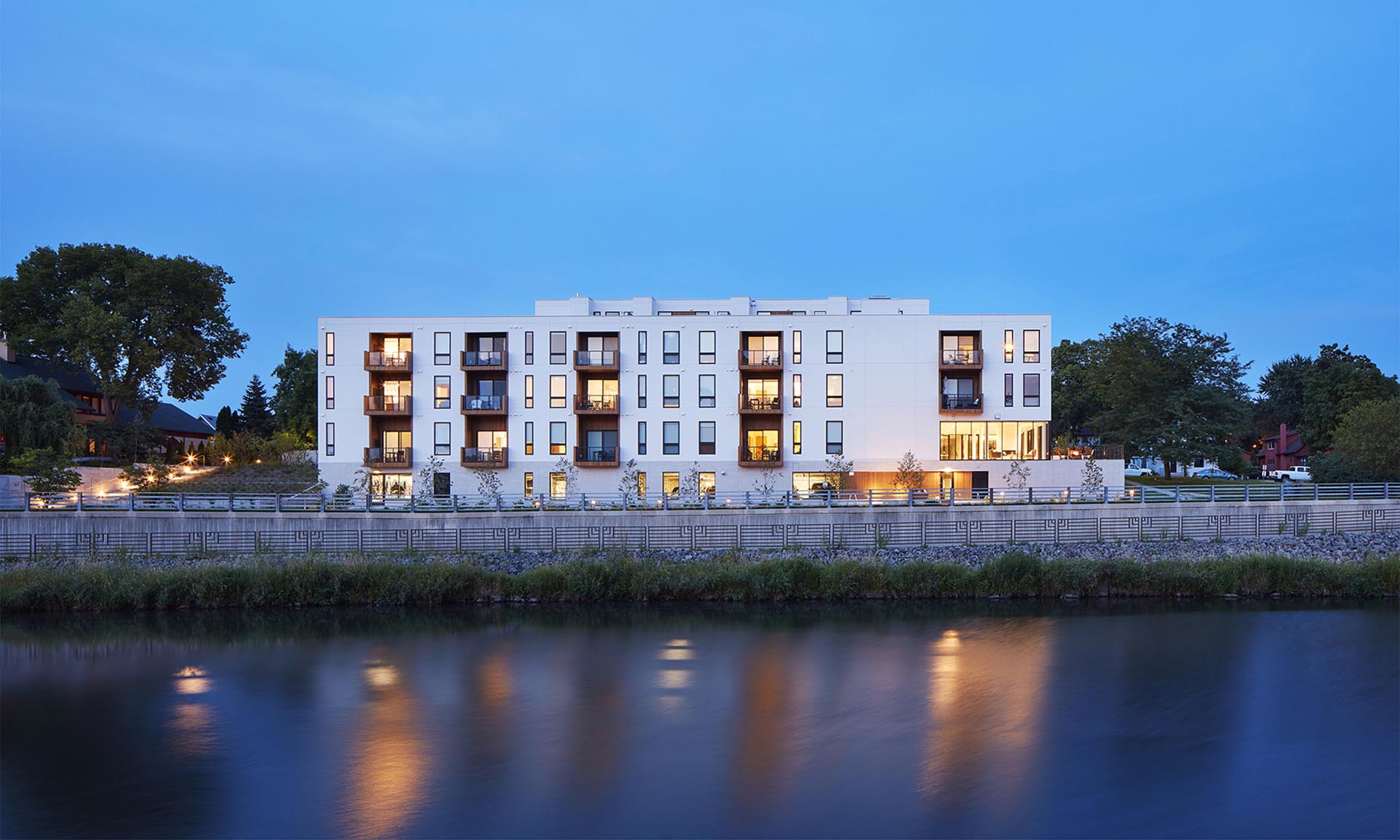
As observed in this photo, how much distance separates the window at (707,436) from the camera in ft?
138

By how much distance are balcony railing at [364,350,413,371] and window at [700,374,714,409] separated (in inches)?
575

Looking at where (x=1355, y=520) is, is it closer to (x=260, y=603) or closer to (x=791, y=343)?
(x=791, y=343)

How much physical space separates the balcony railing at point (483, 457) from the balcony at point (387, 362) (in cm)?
524

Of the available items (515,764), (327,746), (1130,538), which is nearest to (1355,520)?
(1130,538)

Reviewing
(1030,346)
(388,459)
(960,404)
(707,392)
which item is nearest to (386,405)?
(388,459)

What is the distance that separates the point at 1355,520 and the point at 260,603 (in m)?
36.3

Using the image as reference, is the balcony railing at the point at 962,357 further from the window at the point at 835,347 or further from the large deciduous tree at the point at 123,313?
the large deciduous tree at the point at 123,313

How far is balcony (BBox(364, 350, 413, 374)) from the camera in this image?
42219 mm

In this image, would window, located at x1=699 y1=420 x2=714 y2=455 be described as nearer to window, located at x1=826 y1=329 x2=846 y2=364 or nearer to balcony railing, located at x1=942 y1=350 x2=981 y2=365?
window, located at x1=826 y1=329 x2=846 y2=364

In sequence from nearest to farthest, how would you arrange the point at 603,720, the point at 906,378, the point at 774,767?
the point at 774,767
the point at 603,720
the point at 906,378

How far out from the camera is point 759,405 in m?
42.1

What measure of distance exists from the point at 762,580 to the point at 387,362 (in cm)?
2607

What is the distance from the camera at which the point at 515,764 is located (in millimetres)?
13211

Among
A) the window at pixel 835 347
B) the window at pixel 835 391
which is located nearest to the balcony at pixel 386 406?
the window at pixel 835 391
